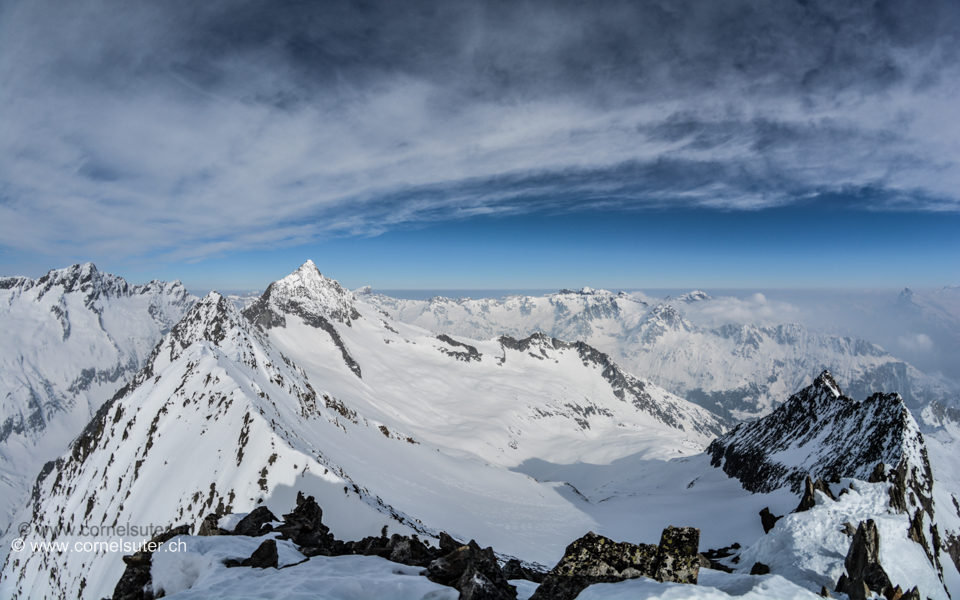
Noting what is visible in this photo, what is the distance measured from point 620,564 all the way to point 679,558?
1.75 m

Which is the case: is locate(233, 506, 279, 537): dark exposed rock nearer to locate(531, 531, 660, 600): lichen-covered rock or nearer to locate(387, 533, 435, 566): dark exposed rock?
locate(387, 533, 435, 566): dark exposed rock

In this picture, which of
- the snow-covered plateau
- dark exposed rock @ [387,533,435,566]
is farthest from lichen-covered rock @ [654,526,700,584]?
dark exposed rock @ [387,533,435,566]

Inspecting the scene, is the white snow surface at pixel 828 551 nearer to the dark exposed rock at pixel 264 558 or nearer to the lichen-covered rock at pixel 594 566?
the lichen-covered rock at pixel 594 566

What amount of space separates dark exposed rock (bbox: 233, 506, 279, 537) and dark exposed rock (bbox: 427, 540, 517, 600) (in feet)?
36.9

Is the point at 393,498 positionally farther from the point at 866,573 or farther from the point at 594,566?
the point at 866,573

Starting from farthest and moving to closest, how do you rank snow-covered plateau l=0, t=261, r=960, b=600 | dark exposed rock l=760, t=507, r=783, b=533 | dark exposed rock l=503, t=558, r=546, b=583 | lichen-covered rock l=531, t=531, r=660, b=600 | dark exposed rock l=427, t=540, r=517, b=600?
dark exposed rock l=760, t=507, r=783, b=533 → dark exposed rock l=503, t=558, r=546, b=583 → snow-covered plateau l=0, t=261, r=960, b=600 → lichen-covered rock l=531, t=531, r=660, b=600 → dark exposed rock l=427, t=540, r=517, b=600

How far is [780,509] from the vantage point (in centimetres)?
4950

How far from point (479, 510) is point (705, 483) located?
58019mm

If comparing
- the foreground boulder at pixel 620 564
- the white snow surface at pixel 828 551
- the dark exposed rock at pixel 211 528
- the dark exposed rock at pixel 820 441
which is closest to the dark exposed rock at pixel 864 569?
the white snow surface at pixel 828 551

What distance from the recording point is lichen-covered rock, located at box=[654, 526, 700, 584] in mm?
12000

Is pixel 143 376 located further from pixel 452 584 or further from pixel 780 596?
pixel 780 596

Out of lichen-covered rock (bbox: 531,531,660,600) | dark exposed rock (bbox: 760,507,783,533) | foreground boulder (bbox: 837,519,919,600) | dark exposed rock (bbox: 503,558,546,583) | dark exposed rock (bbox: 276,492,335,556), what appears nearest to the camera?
lichen-covered rock (bbox: 531,531,660,600)

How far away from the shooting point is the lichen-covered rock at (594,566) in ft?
39.1

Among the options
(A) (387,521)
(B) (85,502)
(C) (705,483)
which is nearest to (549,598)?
(A) (387,521)
